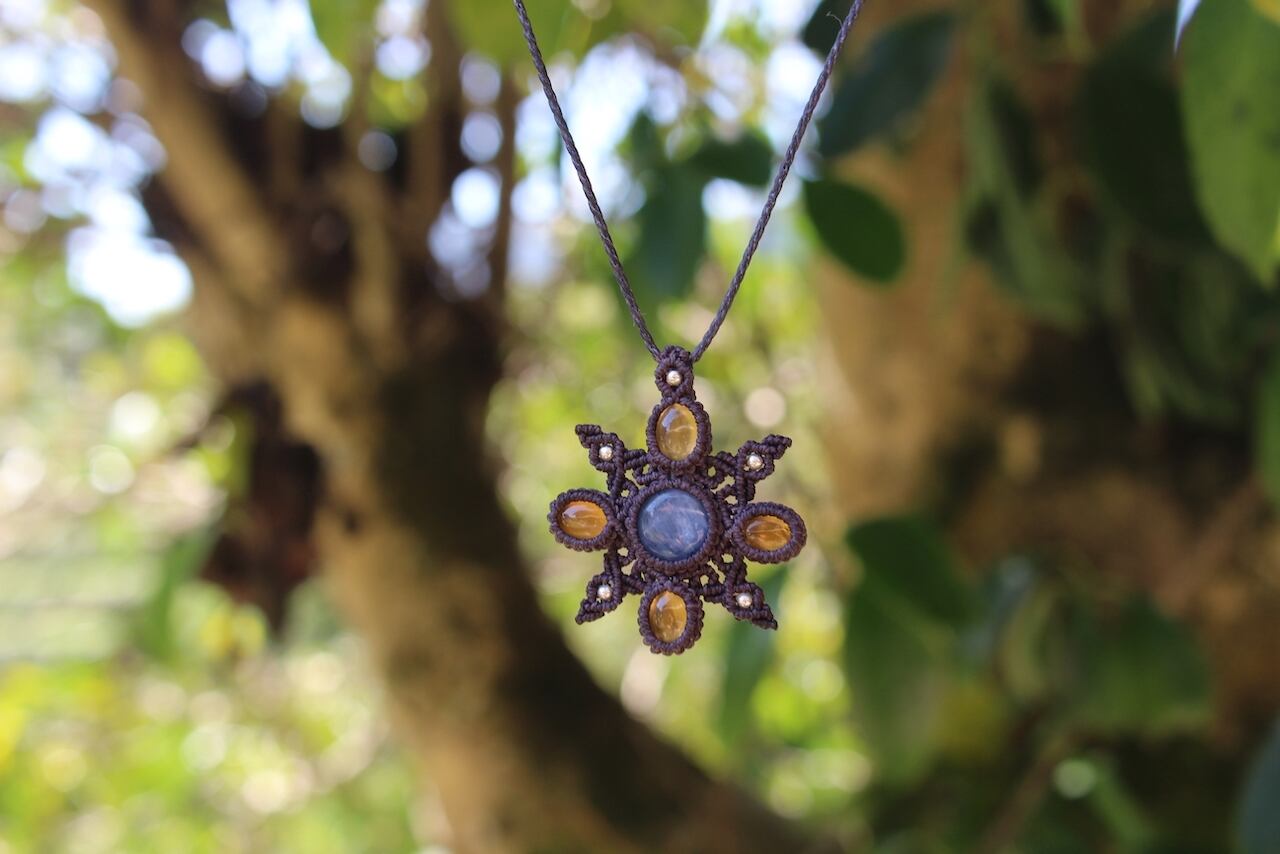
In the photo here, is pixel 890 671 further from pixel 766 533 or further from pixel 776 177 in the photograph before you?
pixel 776 177

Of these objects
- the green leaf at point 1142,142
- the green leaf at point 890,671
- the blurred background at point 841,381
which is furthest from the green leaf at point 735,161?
the green leaf at point 890,671

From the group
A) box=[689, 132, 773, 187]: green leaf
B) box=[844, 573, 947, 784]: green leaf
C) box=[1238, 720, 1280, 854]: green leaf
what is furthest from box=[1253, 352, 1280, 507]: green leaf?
box=[689, 132, 773, 187]: green leaf

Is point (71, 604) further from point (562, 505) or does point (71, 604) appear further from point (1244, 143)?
point (1244, 143)

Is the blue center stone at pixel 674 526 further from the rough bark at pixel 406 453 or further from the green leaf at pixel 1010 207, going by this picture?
the rough bark at pixel 406 453

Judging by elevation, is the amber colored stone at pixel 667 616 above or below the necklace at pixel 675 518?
below

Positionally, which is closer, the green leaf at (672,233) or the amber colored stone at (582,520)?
the amber colored stone at (582,520)

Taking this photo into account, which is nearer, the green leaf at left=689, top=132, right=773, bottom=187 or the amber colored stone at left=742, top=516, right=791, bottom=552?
the amber colored stone at left=742, top=516, right=791, bottom=552

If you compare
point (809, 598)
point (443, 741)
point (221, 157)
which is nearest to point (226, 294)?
point (221, 157)

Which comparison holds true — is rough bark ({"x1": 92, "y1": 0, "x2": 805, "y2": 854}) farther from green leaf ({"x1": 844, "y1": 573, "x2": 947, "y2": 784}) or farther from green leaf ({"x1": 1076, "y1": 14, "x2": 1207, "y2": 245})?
green leaf ({"x1": 1076, "y1": 14, "x2": 1207, "y2": 245})
